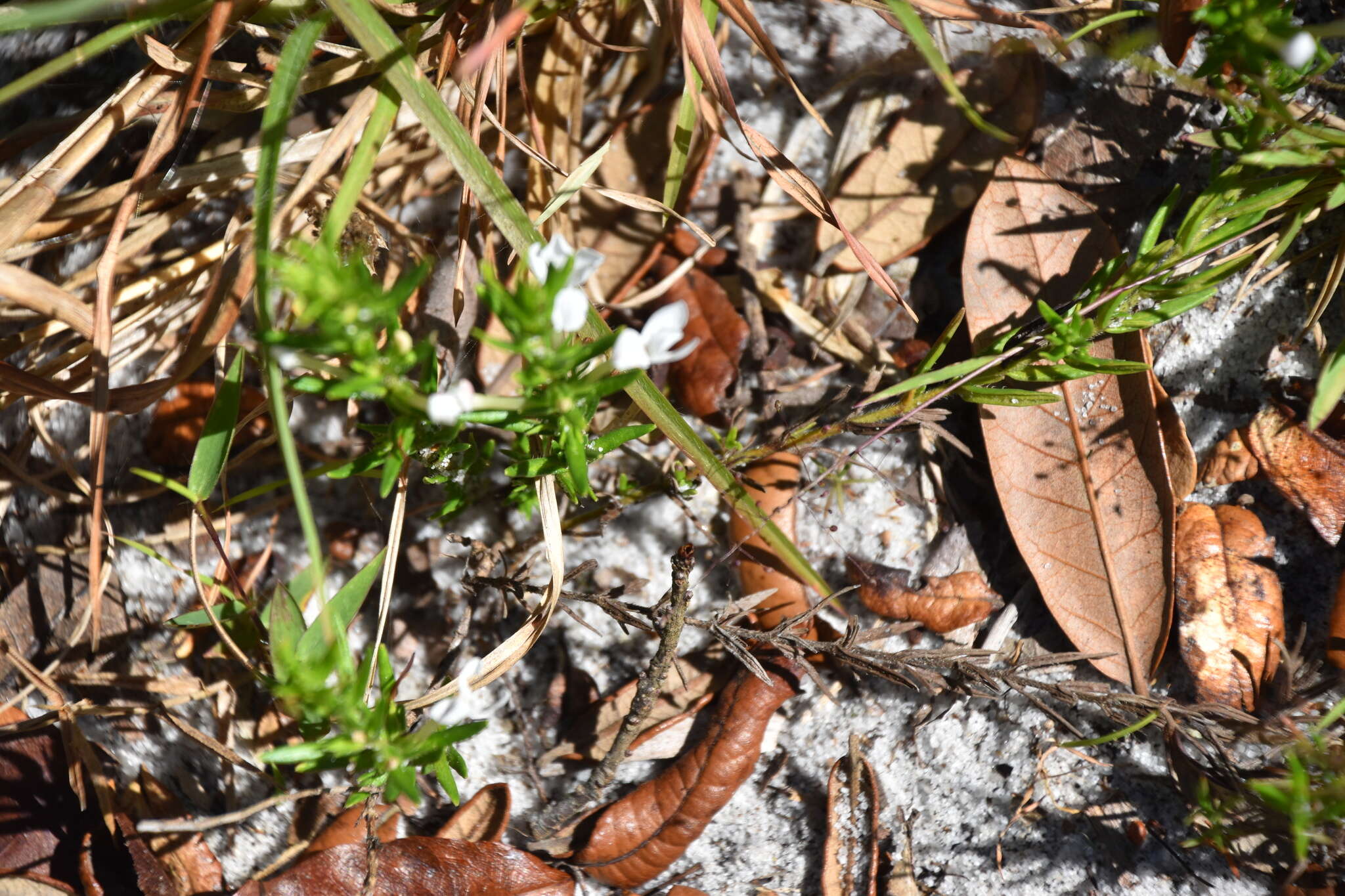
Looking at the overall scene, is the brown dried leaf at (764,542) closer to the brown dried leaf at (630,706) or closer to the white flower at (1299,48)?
the brown dried leaf at (630,706)

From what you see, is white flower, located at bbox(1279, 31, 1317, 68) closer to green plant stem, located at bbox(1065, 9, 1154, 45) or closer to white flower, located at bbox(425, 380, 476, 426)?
green plant stem, located at bbox(1065, 9, 1154, 45)

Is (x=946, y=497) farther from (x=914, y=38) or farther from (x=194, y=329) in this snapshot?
(x=194, y=329)

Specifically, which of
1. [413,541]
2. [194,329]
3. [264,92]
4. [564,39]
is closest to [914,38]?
[564,39]

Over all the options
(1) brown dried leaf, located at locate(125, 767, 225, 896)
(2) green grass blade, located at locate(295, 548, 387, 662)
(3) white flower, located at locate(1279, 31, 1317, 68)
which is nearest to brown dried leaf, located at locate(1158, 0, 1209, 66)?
(3) white flower, located at locate(1279, 31, 1317, 68)

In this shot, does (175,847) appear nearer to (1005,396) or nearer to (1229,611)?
(1005,396)

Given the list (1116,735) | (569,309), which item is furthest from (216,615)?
(1116,735)

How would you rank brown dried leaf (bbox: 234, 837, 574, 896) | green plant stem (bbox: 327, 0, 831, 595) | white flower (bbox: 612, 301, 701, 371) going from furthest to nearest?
brown dried leaf (bbox: 234, 837, 574, 896)
green plant stem (bbox: 327, 0, 831, 595)
white flower (bbox: 612, 301, 701, 371)
